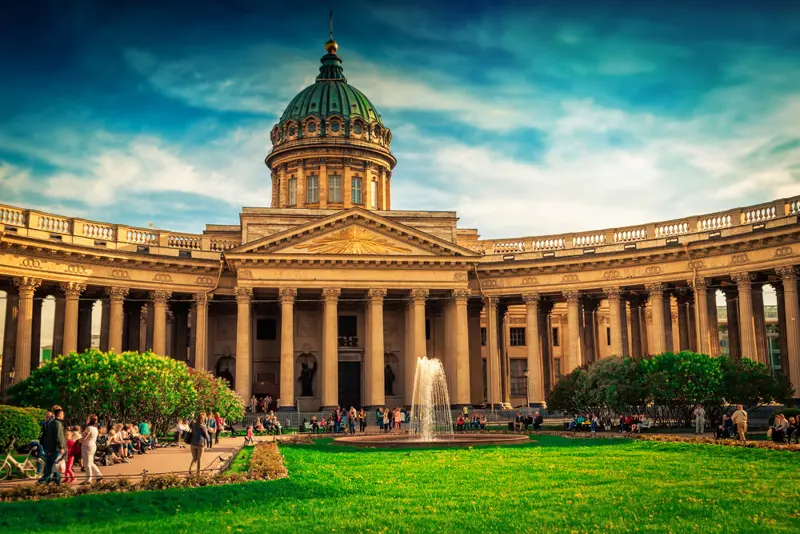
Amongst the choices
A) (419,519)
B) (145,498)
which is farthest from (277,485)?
(419,519)

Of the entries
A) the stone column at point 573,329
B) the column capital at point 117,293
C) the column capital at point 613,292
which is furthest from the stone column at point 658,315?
the column capital at point 117,293

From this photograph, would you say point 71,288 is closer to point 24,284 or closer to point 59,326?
point 59,326

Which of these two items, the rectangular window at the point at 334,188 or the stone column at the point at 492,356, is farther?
the rectangular window at the point at 334,188

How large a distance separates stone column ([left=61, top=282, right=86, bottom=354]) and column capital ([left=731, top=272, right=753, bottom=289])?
38.5 metres

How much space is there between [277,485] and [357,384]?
135 feet

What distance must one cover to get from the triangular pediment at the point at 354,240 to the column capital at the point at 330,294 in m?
2.29

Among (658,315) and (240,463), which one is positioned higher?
(658,315)

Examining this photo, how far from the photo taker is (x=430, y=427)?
44.5m

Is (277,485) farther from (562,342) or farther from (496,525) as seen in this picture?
(562,342)

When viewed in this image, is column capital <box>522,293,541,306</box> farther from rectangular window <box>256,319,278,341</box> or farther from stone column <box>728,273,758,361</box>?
rectangular window <box>256,319,278,341</box>

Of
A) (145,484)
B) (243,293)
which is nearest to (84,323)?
(243,293)

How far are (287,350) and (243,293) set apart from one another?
462cm

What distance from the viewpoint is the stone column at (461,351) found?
55.6 meters

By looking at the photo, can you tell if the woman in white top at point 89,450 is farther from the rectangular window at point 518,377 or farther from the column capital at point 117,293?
the rectangular window at point 518,377
